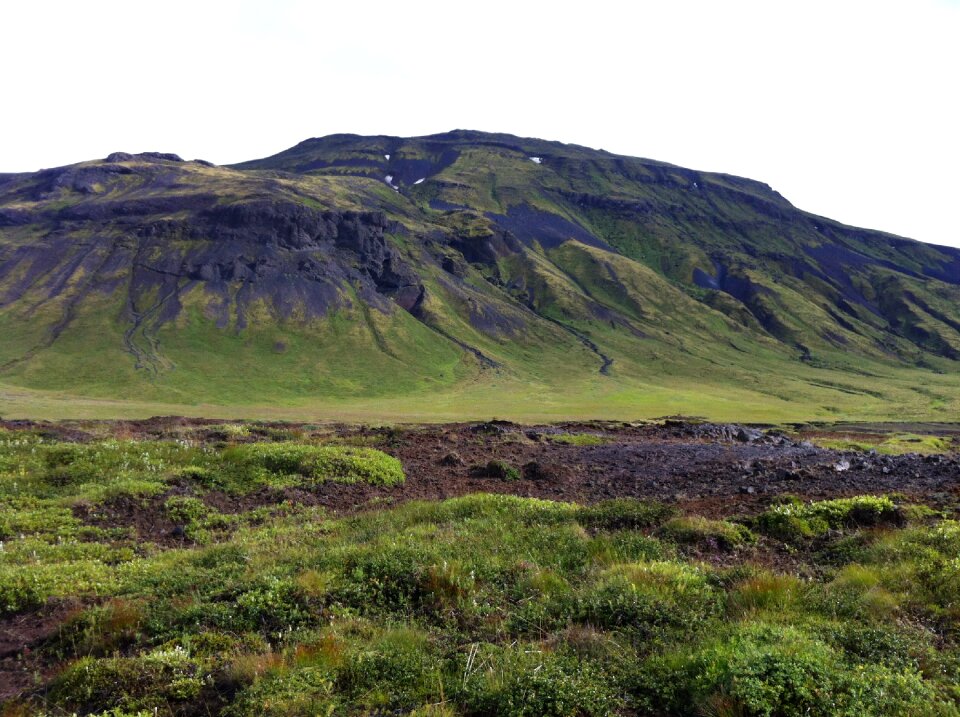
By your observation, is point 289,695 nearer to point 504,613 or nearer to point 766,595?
point 504,613

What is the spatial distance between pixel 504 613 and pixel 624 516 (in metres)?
6.19

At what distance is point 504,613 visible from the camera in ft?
30.4

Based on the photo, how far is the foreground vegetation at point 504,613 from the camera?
6.83m

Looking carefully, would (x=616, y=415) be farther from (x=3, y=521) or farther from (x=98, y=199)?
(x=98, y=199)

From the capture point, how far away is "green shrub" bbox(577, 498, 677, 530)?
14.1 metres

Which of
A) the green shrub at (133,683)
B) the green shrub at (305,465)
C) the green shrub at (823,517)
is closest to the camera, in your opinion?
the green shrub at (133,683)

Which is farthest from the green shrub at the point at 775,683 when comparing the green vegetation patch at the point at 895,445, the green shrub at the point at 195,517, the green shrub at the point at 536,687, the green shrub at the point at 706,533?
the green vegetation patch at the point at 895,445

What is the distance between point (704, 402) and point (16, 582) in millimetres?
109239

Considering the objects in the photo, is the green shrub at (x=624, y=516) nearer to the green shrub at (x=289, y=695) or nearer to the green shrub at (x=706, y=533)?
the green shrub at (x=706, y=533)

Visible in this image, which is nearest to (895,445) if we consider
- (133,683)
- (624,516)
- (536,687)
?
(624,516)

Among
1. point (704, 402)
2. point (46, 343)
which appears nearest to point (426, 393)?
point (704, 402)

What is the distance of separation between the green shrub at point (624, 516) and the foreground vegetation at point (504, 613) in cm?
6

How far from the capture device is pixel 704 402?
107 metres

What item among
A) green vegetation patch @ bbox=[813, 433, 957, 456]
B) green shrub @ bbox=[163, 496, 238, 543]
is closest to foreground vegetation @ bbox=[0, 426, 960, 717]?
green shrub @ bbox=[163, 496, 238, 543]
